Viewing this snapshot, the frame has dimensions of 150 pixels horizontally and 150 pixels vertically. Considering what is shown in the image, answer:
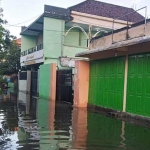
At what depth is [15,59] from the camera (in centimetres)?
3469

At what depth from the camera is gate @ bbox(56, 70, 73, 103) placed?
51.5 ft

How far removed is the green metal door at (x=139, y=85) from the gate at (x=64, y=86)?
19.9 feet

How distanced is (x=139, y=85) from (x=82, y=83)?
4.50 metres

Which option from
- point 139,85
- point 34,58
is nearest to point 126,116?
point 139,85

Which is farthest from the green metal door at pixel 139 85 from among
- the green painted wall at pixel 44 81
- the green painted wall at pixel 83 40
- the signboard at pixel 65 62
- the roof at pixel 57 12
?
the green painted wall at pixel 83 40

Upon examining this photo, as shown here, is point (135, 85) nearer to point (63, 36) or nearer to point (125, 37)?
point (125, 37)

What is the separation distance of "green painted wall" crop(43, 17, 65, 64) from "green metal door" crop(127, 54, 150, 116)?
35.8ft

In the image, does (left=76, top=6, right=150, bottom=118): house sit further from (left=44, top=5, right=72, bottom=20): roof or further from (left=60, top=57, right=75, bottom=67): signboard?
(left=44, top=5, right=72, bottom=20): roof

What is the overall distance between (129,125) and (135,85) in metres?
1.81

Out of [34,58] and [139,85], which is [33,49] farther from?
[139,85]

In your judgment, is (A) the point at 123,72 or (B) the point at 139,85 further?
(A) the point at 123,72

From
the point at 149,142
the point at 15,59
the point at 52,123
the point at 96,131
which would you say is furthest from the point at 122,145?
the point at 15,59

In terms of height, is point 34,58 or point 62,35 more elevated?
point 62,35

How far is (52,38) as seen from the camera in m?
20.1
